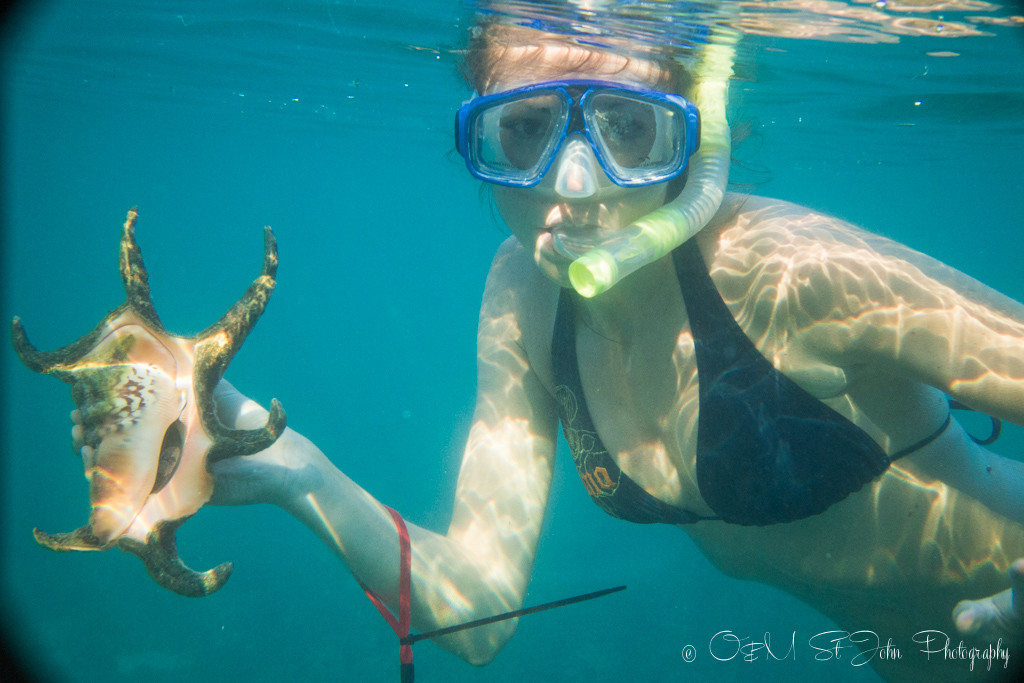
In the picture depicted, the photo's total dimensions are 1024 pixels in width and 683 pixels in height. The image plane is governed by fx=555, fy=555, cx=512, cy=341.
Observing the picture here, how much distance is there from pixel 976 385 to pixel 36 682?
13.9 ft

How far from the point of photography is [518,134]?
2293 millimetres

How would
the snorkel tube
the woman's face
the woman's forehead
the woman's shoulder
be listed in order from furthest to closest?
the woman's shoulder < the woman's forehead < the woman's face < the snorkel tube

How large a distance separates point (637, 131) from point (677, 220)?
465 millimetres

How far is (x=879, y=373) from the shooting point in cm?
195

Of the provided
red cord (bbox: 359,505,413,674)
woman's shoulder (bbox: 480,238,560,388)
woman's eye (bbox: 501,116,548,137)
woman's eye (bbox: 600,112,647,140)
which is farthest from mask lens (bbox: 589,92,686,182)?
red cord (bbox: 359,505,413,674)

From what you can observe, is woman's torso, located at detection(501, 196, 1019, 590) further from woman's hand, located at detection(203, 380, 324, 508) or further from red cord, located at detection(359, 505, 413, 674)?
woman's hand, located at detection(203, 380, 324, 508)

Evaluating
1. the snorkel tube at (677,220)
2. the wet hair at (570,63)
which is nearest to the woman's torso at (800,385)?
the snorkel tube at (677,220)

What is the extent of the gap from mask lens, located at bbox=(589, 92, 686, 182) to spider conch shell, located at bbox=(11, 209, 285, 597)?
1.29m

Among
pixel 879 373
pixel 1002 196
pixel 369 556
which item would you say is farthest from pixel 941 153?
pixel 369 556

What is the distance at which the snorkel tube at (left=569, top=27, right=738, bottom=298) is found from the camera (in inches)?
69.2

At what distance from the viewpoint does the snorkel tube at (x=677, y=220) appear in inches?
69.2

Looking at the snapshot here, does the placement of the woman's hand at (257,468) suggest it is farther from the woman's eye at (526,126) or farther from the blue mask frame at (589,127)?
the woman's eye at (526,126)

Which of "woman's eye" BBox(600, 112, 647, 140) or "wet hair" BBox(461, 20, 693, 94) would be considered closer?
"woman's eye" BBox(600, 112, 647, 140)

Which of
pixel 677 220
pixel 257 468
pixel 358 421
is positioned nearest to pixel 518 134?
pixel 677 220
